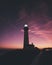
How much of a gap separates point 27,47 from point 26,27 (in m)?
11.9

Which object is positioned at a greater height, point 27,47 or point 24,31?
point 24,31

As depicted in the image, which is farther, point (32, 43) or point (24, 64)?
point (32, 43)

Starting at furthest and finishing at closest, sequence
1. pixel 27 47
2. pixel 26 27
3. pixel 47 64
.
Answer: pixel 26 27, pixel 27 47, pixel 47 64

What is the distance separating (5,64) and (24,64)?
3.47 m

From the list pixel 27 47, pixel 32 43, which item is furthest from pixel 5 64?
pixel 32 43

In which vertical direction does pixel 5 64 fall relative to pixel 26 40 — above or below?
below

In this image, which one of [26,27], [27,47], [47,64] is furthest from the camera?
[26,27]

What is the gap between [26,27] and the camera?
355 ft

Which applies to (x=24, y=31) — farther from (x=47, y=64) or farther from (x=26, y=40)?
(x=47, y=64)

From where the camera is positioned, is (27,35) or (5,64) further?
(27,35)

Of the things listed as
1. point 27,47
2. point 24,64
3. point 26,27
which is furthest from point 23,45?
point 24,64

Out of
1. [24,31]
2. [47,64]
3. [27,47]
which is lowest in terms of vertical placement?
[47,64]

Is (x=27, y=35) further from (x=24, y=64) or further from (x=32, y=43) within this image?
(x=24, y=64)

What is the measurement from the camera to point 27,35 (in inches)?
4112
